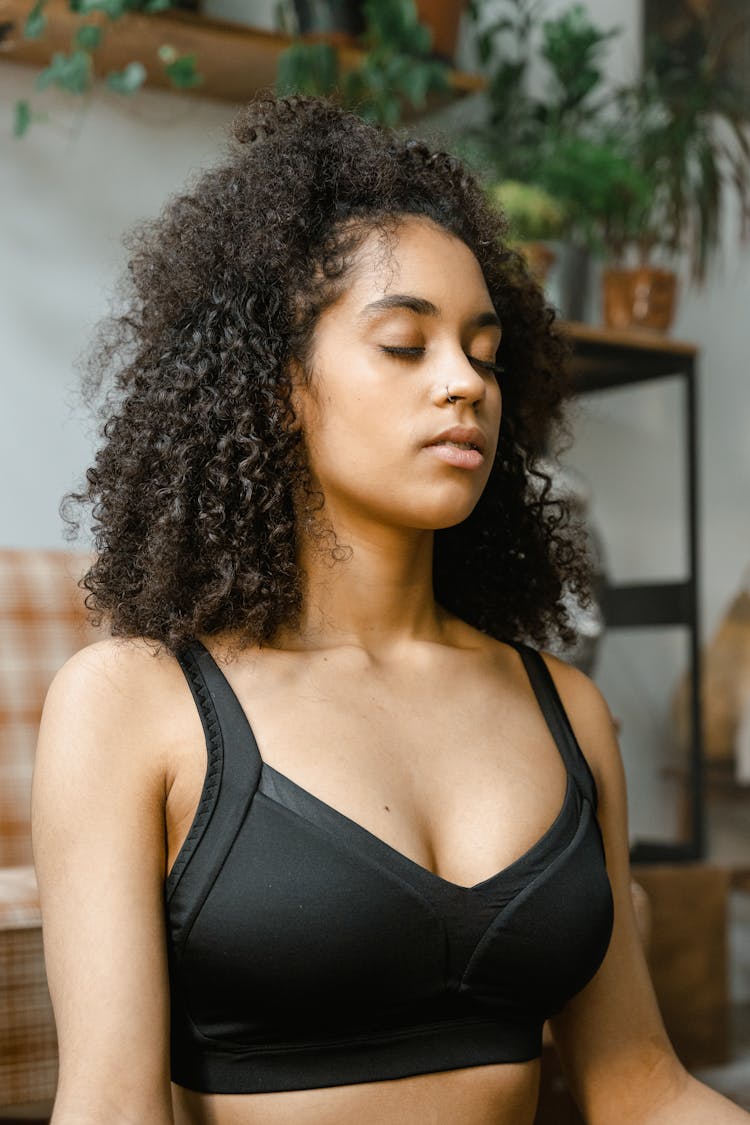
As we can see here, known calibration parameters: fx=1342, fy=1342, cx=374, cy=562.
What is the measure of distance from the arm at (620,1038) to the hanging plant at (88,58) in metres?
1.62

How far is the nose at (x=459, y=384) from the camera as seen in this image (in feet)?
3.41

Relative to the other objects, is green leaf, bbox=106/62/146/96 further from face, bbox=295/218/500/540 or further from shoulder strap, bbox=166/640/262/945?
shoulder strap, bbox=166/640/262/945

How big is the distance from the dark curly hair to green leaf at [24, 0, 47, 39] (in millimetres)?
1179

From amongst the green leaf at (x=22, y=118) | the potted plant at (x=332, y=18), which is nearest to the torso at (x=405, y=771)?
the green leaf at (x=22, y=118)

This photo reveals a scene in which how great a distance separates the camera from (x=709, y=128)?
3.14 m

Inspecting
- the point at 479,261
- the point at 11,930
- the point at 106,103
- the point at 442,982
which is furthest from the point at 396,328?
the point at 106,103

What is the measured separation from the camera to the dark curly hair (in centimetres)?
109

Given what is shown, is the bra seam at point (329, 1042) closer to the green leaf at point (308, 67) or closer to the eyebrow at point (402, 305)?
the eyebrow at point (402, 305)

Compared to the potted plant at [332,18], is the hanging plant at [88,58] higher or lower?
lower

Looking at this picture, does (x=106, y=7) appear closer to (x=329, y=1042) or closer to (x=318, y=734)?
(x=318, y=734)

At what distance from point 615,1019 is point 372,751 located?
33 cm

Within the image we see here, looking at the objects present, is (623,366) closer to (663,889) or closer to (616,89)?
(616,89)

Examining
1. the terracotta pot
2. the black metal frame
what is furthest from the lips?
the terracotta pot

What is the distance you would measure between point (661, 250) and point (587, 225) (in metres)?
0.53
